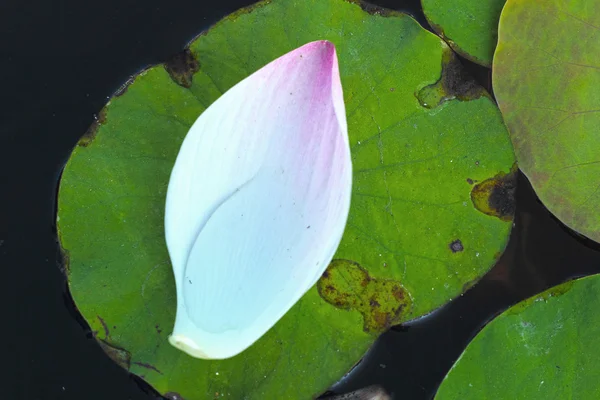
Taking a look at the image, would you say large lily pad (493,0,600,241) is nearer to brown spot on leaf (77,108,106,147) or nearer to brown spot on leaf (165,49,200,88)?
brown spot on leaf (165,49,200,88)

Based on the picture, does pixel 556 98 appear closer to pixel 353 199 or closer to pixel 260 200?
pixel 353 199

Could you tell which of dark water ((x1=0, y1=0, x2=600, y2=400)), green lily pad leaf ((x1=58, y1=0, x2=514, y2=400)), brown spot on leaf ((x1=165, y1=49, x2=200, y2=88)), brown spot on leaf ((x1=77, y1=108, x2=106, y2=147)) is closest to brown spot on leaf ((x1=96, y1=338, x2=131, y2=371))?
green lily pad leaf ((x1=58, y1=0, x2=514, y2=400))

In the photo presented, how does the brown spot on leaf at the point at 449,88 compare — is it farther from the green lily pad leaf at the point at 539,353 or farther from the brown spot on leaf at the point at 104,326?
the brown spot on leaf at the point at 104,326

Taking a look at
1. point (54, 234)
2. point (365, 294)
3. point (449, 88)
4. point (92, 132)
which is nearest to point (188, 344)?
point (365, 294)

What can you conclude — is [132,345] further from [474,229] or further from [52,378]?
[474,229]

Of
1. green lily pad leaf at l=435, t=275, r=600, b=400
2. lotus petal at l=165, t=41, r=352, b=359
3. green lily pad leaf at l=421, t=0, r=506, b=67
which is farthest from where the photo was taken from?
green lily pad leaf at l=421, t=0, r=506, b=67

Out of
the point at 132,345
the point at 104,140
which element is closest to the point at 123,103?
the point at 104,140
